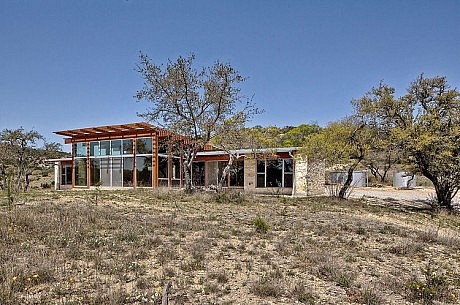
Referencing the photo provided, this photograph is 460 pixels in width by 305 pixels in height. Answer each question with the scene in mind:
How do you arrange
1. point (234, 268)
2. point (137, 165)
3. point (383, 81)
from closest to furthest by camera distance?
point (234, 268) → point (383, 81) → point (137, 165)

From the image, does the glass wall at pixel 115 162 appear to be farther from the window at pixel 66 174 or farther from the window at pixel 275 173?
the window at pixel 275 173

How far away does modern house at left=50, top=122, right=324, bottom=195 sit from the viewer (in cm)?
2258

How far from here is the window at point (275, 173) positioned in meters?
23.4

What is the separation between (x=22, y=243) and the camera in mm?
6559

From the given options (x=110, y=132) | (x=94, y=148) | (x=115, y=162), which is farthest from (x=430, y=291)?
(x=94, y=148)

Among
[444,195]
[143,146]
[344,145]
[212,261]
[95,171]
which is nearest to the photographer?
[212,261]

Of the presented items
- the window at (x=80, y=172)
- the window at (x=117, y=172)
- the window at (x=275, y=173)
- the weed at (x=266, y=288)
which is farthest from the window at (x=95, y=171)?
the weed at (x=266, y=288)

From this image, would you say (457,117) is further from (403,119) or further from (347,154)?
(347,154)

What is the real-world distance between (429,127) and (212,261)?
50.5ft

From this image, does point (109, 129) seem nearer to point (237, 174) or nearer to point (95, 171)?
point (95, 171)

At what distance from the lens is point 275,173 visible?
942 inches

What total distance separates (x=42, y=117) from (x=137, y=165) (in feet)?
21.0

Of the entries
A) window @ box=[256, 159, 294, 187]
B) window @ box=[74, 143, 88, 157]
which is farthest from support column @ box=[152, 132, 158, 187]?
window @ box=[256, 159, 294, 187]

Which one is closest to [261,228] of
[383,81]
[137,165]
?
[383,81]
